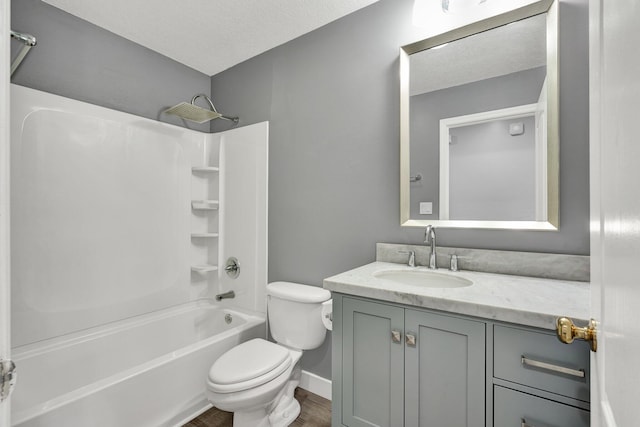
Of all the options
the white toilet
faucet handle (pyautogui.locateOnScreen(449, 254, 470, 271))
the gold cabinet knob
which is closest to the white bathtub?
the white toilet

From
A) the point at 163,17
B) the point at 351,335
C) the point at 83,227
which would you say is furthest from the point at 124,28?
the point at 351,335

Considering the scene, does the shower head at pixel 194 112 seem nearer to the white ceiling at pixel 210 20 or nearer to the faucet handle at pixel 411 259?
the white ceiling at pixel 210 20

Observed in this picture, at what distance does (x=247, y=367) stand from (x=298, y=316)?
0.42 m

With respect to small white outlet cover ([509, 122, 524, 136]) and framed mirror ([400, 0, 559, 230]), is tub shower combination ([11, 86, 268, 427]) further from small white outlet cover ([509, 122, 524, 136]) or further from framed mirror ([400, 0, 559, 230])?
small white outlet cover ([509, 122, 524, 136])

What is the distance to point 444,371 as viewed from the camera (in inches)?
39.7

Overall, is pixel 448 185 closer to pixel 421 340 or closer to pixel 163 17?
pixel 421 340

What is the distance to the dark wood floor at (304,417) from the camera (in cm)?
168

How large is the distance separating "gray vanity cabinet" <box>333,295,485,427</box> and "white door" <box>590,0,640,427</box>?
1.40 feet

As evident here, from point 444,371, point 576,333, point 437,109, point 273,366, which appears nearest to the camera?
point 576,333

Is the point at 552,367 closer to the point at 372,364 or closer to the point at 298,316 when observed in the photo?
the point at 372,364

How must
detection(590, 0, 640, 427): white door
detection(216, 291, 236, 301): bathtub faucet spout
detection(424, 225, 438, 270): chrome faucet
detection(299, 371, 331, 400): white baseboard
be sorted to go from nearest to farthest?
detection(590, 0, 640, 427): white door < detection(424, 225, 438, 270): chrome faucet < detection(299, 371, 331, 400): white baseboard < detection(216, 291, 236, 301): bathtub faucet spout

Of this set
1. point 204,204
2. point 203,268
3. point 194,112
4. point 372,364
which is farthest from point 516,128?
point 203,268

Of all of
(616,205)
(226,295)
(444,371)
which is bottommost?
(226,295)

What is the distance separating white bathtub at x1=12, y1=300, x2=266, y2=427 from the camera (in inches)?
50.9
